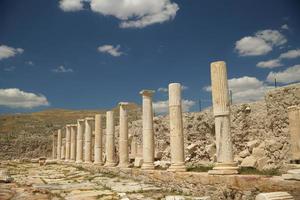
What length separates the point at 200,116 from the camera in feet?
85.9

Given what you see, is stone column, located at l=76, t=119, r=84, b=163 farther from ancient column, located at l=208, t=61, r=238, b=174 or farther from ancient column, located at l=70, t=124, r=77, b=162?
ancient column, located at l=208, t=61, r=238, b=174

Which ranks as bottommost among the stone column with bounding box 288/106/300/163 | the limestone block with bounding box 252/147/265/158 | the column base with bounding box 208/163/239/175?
the column base with bounding box 208/163/239/175

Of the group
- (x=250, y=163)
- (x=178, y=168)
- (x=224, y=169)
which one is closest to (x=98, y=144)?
(x=178, y=168)

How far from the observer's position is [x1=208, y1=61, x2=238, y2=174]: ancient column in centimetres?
1143

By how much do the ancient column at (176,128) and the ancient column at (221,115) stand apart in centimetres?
283

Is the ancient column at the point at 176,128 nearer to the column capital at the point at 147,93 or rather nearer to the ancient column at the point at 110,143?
the column capital at the point at 147,93

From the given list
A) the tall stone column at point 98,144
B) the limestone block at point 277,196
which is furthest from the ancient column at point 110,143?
the limestone block at point 277,196

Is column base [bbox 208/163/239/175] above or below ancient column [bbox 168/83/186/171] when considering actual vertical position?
below

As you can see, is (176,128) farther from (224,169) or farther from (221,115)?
(224,169)

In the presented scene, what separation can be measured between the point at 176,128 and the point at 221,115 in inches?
134

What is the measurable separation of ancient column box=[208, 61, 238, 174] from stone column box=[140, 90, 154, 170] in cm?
561

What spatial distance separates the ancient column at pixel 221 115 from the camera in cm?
1143

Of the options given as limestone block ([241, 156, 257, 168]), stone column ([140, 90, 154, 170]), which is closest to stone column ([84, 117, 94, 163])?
stone column ([140, 90, 154, 170])

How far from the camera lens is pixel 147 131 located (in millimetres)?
17266
